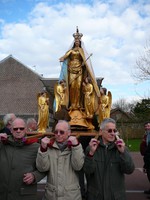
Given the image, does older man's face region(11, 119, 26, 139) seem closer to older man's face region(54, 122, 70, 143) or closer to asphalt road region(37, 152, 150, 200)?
older man's face region(54, 122, 70, 143)

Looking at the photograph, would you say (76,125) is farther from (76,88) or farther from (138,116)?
(138,116)

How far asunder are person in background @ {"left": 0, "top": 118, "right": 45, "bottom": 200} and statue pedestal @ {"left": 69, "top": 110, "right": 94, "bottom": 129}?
171 inches

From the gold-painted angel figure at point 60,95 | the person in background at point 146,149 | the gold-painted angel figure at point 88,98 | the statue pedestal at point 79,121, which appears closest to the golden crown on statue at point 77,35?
the gold-painted angel figure at point 88,98

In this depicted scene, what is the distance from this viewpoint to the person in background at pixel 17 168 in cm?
338

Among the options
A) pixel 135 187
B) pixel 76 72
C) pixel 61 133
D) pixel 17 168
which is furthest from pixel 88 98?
pixel 17 168

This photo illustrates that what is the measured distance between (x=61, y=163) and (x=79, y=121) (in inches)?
178

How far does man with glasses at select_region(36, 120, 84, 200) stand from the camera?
3320 millimetres

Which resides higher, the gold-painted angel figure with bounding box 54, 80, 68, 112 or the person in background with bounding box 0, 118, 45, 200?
the gold-painted angel figure with bounding box 54, 80, 68, 112

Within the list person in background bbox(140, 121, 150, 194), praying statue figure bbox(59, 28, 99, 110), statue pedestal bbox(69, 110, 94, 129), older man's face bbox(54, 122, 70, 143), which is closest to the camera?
older man's face bbox(54, 122, 70, 143)

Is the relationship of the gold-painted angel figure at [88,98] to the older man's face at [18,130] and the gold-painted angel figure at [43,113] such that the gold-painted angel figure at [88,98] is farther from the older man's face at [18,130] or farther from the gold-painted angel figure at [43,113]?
the older man's face at [18,130]

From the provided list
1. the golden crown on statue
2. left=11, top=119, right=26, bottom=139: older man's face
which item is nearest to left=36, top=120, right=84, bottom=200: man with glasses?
left=11, top=119, right=26, bottom=139: older man's face

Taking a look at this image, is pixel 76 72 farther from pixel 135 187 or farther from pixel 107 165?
pixel 107 165

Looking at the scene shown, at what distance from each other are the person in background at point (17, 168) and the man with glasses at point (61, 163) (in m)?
0.16

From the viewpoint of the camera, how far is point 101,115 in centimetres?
809
